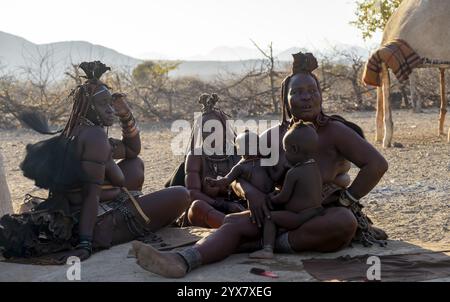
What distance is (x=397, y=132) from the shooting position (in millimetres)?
12406

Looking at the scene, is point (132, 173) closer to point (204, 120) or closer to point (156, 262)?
point (204, 120)

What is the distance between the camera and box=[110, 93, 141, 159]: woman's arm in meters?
4.94

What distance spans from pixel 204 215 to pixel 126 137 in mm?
786

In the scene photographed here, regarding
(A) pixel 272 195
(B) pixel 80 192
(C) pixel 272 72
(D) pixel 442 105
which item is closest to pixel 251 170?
(A) pixel 272 195

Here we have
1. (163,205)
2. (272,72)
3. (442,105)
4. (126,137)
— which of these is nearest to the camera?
(163,205)

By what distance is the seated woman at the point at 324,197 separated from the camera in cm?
386

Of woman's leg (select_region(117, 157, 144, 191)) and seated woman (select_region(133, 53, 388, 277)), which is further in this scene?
woman's leg (select_region(117, 157, 144, 191))

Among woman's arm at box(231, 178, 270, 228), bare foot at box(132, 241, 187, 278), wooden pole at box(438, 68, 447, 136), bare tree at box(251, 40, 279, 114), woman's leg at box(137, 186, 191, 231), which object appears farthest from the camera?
bare tree at box(251, 40, 279, 114)

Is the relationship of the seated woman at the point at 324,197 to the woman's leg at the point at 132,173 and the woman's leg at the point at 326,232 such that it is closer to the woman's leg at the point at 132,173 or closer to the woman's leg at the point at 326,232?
the woman's leg at the point at 326,232

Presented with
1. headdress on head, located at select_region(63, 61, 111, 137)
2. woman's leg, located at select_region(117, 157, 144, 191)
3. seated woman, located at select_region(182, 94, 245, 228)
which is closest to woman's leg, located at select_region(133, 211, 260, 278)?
seated woman, located at select_region(182, 94, 245, 228)

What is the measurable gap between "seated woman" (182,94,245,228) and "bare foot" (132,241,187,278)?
1.37 metres

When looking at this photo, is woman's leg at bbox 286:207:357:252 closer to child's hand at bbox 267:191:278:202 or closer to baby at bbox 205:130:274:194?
child's hand at bbox 267:191:278:202

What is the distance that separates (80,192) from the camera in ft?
14.0

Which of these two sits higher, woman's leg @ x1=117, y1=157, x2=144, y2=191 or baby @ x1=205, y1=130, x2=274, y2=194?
baby @ x1=205, y1=130, x2=274, y2=194
